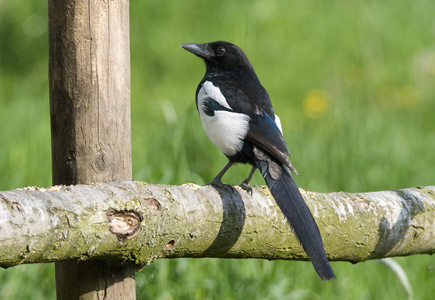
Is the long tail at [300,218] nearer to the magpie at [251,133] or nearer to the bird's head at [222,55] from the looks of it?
the magpie at [251,133]

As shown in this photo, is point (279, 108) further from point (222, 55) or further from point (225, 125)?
point (225, 125)

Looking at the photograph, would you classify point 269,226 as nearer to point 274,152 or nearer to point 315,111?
point 274,152

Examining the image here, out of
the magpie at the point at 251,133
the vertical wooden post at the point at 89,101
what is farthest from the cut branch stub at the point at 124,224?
the magpie at the point at 251,133

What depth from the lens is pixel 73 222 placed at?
5.70 ft

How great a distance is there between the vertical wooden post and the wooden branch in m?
0.15

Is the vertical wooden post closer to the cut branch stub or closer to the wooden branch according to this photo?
the wooden branch

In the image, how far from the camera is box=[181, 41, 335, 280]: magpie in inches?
85.0

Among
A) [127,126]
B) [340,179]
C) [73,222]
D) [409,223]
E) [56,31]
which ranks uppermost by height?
[56,31]

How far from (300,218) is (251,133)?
0.50 m

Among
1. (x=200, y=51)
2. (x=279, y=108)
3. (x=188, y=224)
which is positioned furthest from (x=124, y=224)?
(x=279, y=108)

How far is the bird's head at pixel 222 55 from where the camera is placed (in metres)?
2.99

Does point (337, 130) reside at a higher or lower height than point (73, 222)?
lower

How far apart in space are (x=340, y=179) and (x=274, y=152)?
189 centimetres

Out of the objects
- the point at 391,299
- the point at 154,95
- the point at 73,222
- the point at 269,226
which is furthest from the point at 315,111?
the point at 73,222
